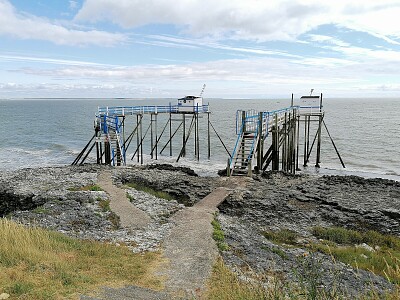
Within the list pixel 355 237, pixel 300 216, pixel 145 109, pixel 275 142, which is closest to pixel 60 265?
pixel 300 216

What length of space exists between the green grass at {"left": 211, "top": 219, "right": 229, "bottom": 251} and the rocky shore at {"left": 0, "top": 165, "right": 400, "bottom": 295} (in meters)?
0.25

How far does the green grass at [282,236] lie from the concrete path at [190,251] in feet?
8.38

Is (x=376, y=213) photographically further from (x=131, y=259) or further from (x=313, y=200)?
(x=131, y=259)

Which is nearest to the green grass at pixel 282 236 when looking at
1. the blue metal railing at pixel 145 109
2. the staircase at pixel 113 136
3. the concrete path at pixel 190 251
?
the concrete path at pixel 190 251

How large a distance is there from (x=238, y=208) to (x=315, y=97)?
21930 millimetres

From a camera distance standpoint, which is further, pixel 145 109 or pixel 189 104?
pixel 189 104

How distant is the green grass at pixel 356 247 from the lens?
13.0 meters

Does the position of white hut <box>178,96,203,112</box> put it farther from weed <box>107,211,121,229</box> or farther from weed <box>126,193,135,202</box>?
weed <box>107,211,121,229</box>

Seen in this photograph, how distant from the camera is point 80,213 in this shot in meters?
16.1

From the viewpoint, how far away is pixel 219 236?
1362 cm

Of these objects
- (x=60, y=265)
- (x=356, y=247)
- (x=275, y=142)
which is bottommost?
(x=356, y=247)

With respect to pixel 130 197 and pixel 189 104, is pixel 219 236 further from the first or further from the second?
pixel 189 104

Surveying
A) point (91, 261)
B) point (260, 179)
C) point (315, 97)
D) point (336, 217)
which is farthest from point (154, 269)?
point (315, 97)

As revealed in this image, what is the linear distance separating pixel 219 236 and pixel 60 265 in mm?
5900
